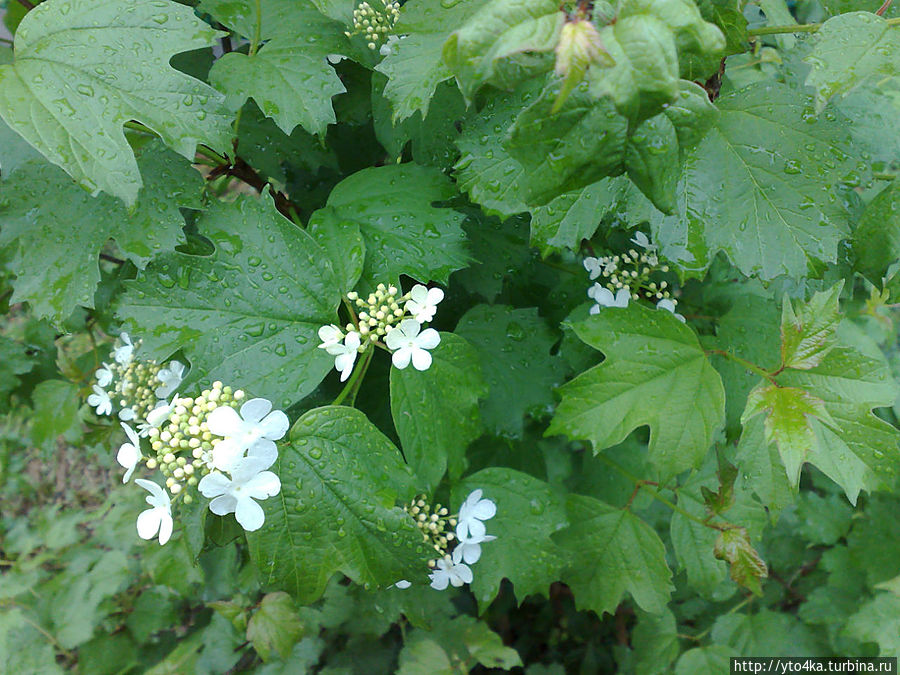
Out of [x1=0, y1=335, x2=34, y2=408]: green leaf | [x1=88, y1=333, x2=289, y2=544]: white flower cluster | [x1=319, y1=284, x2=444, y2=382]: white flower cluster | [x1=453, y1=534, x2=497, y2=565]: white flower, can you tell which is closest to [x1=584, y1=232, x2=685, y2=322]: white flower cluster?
[x1=319, y1=284, x2=444, y2=382]: white flower cluster

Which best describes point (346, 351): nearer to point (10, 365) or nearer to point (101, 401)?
point (101, 401)

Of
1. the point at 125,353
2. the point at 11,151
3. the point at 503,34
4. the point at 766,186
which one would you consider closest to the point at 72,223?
the point at 11,151

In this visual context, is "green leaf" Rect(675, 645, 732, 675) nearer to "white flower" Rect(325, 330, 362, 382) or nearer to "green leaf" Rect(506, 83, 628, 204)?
"white flower" Rect(325, 330, 362, 382)

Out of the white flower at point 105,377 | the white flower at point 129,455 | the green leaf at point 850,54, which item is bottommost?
the white flower at point 105,377

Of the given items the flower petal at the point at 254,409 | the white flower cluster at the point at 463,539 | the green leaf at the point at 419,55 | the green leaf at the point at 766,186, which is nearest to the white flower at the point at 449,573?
the white flower cluster at the point at 463,539

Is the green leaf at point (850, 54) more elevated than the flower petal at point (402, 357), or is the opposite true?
the green leaf at point (850, 54)

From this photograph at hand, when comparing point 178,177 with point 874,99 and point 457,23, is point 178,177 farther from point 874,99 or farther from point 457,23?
point 874,99

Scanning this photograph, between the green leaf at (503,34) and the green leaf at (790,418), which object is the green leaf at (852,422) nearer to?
the green leaf at (790,418)
